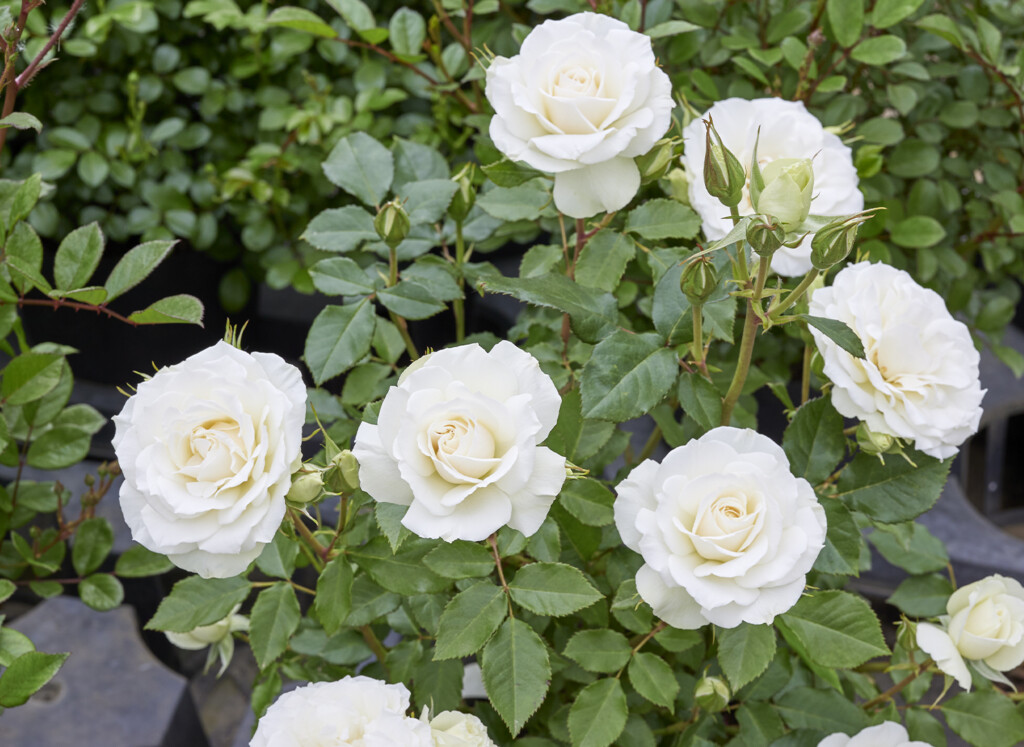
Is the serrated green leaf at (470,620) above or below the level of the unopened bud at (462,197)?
below

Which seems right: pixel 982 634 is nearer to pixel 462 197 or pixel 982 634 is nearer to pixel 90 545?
pixel 462 197

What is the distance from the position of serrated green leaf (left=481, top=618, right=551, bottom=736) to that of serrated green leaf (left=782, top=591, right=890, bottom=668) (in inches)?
5.8

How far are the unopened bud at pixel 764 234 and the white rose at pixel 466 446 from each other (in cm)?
12

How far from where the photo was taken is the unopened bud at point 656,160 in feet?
1.72

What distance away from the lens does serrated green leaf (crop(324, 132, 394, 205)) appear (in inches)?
25.9

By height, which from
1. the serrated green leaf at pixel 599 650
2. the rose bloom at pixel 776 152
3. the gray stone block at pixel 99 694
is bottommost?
the gray stone block at pixel 99 694

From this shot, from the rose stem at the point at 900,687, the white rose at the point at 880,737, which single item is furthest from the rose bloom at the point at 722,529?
the rose stem at the point at 900,687

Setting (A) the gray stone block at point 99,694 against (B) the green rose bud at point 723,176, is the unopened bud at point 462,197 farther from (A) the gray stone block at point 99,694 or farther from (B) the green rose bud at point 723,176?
(A) the gray stone block at point 99,694

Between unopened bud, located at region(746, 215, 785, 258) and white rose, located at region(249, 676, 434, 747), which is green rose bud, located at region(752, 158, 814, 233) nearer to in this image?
unopened bud, located at region(746, 215, 785, 258)

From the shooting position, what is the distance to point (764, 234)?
1.34 feet

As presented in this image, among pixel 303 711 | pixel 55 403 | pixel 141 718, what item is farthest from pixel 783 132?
pixel 141 718

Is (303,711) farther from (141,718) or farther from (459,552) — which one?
(141,718)

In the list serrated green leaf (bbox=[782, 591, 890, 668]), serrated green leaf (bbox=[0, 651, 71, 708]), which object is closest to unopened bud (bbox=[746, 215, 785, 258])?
serrated green leaf (bbox=[782, 591, 890, 668])

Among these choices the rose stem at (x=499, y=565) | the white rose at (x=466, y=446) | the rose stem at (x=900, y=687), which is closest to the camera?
the white rose at (x=466, y=446)
